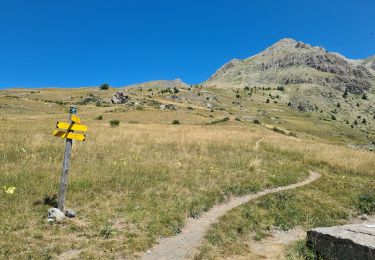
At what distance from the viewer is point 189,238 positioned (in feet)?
42.0

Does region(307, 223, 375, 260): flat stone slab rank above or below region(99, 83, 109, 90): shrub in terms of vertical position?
below

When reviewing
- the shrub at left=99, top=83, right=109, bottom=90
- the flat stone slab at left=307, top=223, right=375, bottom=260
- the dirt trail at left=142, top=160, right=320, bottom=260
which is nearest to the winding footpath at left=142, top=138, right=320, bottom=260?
the dirt trail at left=142, top=160, right=320, bottom=260

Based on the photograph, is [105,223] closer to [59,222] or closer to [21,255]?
[59,222]

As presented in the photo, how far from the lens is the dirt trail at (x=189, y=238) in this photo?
11.4 m

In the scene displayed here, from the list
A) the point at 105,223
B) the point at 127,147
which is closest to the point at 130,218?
the point at 105,223

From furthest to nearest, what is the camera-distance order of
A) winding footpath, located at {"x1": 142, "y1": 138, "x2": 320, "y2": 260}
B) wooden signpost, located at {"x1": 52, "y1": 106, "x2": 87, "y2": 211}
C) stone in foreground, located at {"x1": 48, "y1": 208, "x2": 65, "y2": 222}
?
1. wooden signpost, located at {"x1": 52, "y1": 106, "x2": 87, "y2": 211}
2. stone in foreground, located at {"x1": 48, "y1": 208, "x2": 65, "y2": 222}
3. winding footpath, located at {"x1": 142, "y1": 138, "x2": 320, "y2": 260}

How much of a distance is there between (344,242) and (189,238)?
487 centimetres

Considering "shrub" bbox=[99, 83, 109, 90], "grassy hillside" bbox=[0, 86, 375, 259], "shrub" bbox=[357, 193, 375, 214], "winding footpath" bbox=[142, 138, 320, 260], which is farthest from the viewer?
"shrub" bbox=[99, 83, 109, 90]

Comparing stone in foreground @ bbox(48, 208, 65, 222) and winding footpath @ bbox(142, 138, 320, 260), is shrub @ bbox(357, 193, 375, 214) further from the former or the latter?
stone in foreground @ bbox(48, 208, 65, 222)

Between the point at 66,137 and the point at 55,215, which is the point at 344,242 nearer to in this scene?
the point at 55,215

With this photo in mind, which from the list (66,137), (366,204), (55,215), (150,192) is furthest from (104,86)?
(55,215)

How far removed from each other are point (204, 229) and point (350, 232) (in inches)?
196

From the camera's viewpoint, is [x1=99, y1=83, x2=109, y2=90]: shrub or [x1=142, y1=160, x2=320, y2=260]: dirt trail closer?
[x1=142, y1=160, x2=320, y2=260]: dirt trail

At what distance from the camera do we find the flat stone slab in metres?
9.67
